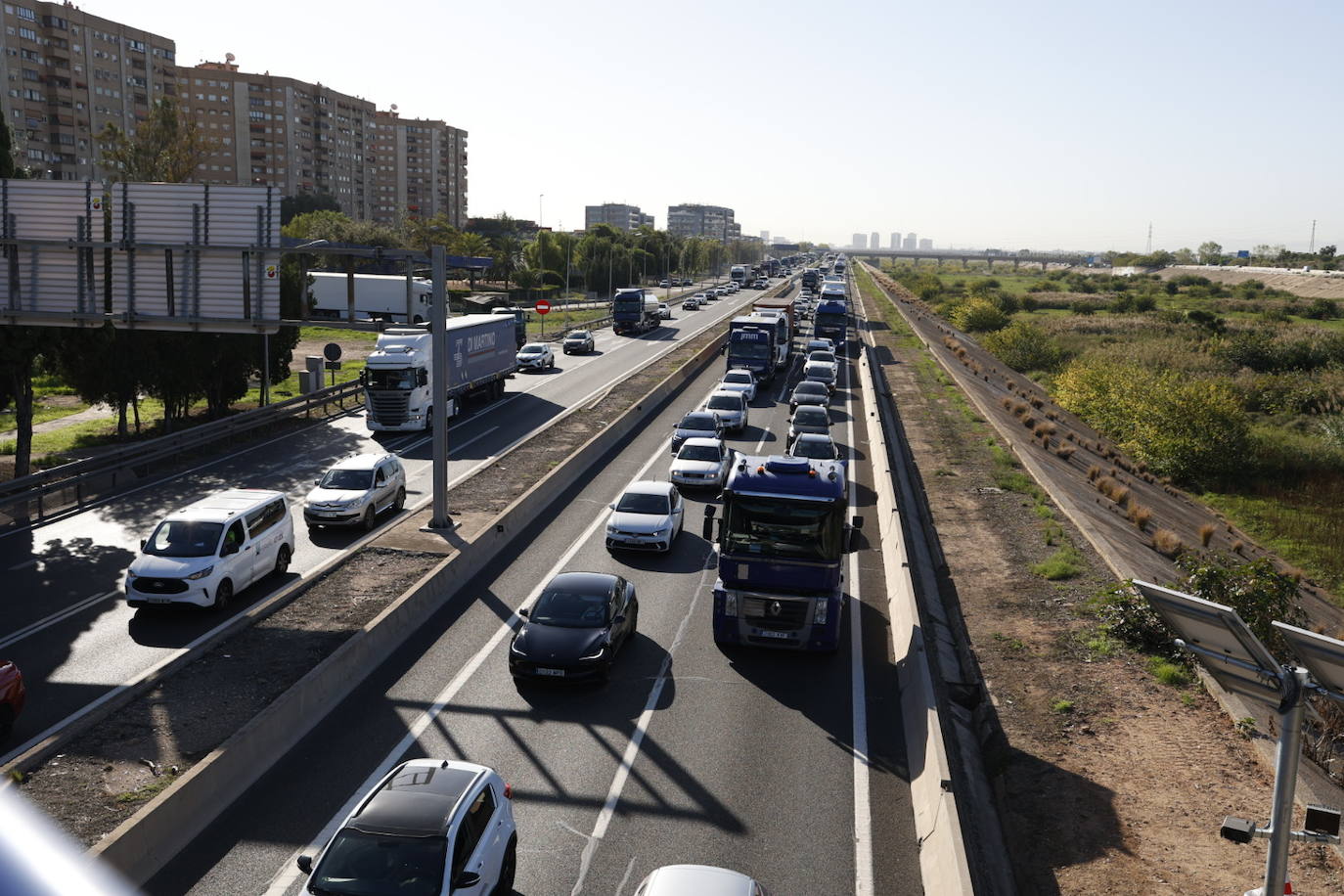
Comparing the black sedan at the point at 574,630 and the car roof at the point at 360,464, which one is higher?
the car roof at the point at 360,464

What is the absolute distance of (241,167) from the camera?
13900 centimetres

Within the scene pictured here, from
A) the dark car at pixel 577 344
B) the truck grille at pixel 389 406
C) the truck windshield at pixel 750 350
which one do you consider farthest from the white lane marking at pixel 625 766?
the dark car at pixel 577 344

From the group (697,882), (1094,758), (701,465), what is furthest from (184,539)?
(1094,758)

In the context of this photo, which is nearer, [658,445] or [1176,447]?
[658,445]

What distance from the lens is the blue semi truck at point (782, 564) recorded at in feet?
53.5

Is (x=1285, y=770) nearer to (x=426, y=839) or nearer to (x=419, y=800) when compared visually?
(x=426, y=839)

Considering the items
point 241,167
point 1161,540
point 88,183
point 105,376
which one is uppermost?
point 241,167

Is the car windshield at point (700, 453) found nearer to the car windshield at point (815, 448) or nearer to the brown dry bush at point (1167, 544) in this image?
the car windshield at point (815, 448)

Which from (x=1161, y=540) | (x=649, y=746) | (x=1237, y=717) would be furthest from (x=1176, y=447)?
(x=649, y=746)

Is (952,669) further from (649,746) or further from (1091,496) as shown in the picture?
(1091,496)

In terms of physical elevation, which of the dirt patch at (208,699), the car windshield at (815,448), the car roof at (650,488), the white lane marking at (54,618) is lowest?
the white lane marking at (54,618)

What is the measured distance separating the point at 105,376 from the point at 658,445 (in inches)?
722

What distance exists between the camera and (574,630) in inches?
617

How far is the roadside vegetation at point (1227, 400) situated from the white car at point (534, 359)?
2883cm
